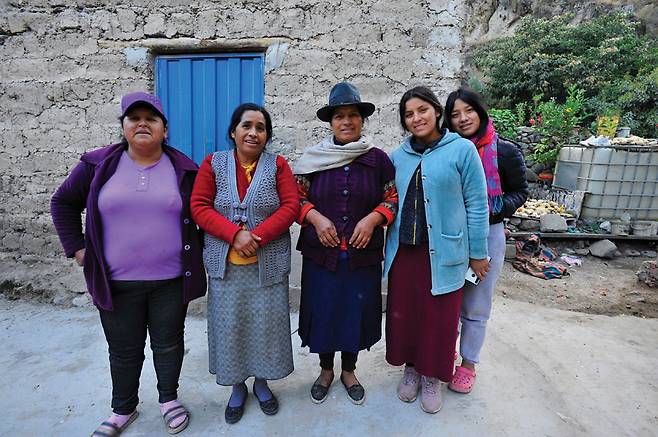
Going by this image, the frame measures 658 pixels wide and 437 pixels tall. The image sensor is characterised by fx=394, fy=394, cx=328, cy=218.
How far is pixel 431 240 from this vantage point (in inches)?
81.4

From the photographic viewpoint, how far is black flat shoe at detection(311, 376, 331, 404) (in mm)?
2306

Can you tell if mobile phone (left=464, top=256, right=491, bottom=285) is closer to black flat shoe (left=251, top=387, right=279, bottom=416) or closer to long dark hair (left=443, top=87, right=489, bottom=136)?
long dark hair (left=443, top=87, right=489, bottom=136)

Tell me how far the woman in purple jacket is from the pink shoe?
5.30ft

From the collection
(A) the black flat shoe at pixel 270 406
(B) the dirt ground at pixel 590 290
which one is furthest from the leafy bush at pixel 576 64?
(A) the black flat shoe at pixel 270 406

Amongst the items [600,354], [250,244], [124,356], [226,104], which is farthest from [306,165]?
[600,354]

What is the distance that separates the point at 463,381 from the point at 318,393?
0.90 metres

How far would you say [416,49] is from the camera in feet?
10.5

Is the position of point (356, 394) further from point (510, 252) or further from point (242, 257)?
point (510, 252)

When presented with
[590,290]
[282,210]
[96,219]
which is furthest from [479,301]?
[590,290]

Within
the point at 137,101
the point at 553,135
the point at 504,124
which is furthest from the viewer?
the point at 504,124

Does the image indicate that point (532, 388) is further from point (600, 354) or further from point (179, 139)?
point (179, 139)

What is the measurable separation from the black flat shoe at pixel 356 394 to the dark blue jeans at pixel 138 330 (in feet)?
3.26

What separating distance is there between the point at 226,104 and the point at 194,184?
1.65 meters

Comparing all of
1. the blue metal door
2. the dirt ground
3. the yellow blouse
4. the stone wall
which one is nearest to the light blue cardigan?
the yellow blouse
